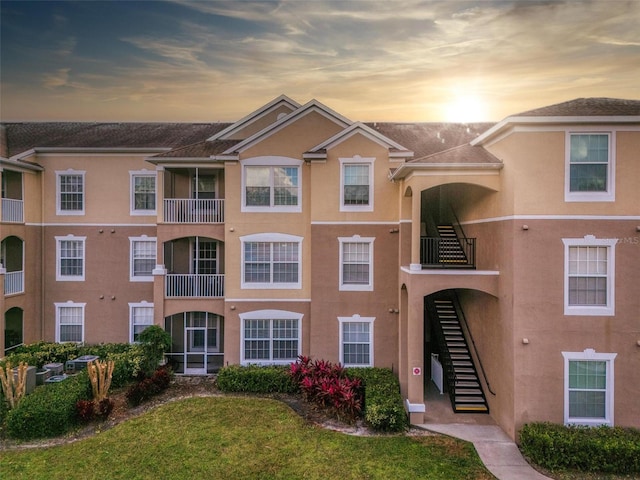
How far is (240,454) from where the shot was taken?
9836 mm

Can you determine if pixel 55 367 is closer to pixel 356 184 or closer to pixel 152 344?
pixel 152 344

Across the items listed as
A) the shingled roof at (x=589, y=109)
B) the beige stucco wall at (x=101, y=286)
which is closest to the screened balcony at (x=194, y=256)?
the beige stucco wall at (x=101, y=286)

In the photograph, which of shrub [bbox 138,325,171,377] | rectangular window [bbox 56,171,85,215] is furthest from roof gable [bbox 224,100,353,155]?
rectangular window [bbox 56,171,85,215]

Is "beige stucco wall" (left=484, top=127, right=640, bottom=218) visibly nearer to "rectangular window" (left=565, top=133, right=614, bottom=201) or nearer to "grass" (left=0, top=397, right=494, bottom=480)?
"rectangular window" (left=565, top=133, right=614, bottom=201)

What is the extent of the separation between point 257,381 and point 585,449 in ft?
34.3

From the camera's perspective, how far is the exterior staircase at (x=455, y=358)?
12648 mm

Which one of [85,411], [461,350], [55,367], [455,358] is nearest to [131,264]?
[55,367]

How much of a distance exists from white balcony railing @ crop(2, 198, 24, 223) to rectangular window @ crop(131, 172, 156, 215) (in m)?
5.00

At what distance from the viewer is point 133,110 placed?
19.8 metres

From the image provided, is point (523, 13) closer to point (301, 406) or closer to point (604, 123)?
point (604, 123)

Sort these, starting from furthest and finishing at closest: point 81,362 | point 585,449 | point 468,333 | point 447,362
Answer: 1. point 81,362
2. point 468,333
3. point 447,362
4. point 585,449

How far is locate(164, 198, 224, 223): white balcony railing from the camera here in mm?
16297

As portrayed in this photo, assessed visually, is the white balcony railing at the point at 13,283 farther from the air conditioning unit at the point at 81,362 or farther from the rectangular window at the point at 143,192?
the rectangular window at the point at 143,192

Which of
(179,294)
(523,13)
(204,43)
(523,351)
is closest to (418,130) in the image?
(523,13)
